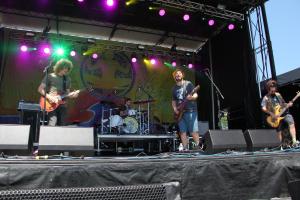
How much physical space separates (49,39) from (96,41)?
5.01 ft

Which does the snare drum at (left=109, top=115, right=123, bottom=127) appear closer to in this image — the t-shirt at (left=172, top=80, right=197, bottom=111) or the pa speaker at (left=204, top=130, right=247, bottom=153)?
the t-shirt at (left=172, top=80, right=197, bottom=111)

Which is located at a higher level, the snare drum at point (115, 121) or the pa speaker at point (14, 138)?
the snare drum at point (115, 121)

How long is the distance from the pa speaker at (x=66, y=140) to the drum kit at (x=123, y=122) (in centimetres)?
557

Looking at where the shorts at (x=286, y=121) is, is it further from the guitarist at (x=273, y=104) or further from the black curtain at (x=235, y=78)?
the black curtain at (x=235, y=78)

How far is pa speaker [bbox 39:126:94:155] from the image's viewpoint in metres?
2.93

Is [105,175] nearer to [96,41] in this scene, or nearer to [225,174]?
[225,174]

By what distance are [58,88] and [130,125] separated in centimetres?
412

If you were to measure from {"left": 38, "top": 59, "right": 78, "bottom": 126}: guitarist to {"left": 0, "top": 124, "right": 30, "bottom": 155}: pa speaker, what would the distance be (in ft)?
5.79

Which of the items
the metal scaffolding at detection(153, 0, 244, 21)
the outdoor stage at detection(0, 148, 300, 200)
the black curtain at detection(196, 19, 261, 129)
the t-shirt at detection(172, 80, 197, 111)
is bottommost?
the outdoor stage at detection(0, 148, 300, 200)

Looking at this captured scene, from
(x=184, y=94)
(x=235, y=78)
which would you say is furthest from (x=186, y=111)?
(x=235, y=78)

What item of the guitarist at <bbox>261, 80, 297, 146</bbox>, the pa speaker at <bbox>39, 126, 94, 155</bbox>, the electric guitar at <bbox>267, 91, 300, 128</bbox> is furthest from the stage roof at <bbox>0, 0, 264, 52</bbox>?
the pa speaker at <bbox>39, 126, 94, 155</bbox>

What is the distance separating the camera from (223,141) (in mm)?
3375

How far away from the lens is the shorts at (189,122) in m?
5.56

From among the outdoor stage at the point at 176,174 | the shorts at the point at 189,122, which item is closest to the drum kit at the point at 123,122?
the shorts at the point at 189,122
